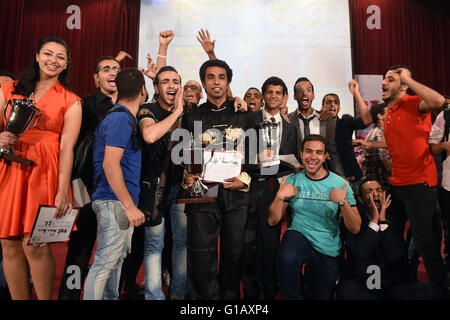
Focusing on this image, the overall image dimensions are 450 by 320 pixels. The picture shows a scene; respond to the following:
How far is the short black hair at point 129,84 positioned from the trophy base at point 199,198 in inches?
26.3

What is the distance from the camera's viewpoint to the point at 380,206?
252 centimetres

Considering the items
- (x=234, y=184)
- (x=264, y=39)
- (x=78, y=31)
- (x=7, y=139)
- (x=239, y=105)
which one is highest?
(x=78, y=31)

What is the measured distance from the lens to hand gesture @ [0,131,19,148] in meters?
1.83

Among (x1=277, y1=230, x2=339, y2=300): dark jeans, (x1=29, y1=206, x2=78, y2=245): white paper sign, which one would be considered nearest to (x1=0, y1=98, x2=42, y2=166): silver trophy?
(x1=29, y1=206, x2=78, y2=245): white paper sign

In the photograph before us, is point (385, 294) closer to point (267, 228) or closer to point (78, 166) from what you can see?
point (267, 228)

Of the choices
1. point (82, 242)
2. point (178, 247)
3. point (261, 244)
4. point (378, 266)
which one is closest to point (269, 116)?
point (261, 244)

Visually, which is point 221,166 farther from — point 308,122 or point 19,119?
point 308,122

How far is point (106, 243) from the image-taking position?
1.80 m

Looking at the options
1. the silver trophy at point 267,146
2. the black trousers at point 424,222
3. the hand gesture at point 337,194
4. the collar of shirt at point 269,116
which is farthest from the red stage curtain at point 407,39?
the hand gesture at point 337,194

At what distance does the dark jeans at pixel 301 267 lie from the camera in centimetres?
220

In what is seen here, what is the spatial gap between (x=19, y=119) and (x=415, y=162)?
2623 millimetres

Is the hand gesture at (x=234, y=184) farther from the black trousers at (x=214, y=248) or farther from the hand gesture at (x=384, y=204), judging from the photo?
the hand gesture at (x=384, y=204)
